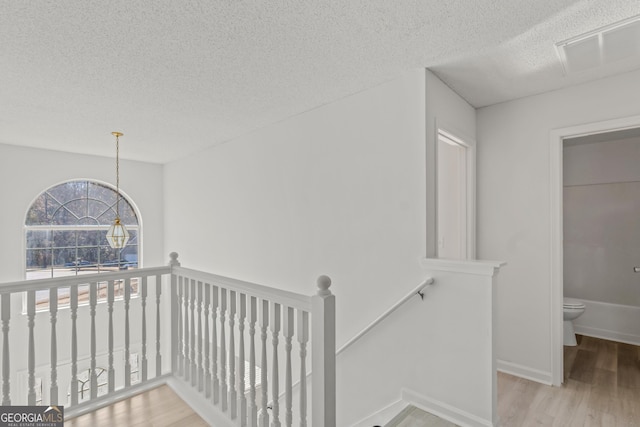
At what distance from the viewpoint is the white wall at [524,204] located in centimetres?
269

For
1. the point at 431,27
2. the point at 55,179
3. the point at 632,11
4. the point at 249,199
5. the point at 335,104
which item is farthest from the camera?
the point at 55,179

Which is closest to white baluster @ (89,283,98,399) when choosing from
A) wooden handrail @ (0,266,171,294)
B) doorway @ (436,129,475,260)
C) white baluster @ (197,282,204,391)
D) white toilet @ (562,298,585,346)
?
wooden handrail @ (0,266,171,294)

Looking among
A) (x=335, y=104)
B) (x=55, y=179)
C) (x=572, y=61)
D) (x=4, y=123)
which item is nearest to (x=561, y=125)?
(x=572, y=61)

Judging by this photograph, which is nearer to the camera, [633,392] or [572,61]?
[572,61]

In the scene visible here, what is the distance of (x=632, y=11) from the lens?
5.70 ft

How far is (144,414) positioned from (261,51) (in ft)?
8.24

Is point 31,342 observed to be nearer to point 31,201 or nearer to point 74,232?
point 31,201

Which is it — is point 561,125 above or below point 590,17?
below

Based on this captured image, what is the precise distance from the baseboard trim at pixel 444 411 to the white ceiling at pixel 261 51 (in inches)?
92.9

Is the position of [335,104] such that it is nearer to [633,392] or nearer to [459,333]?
[459,333]

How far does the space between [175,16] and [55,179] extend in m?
4.37

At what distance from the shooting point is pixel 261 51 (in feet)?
6.94

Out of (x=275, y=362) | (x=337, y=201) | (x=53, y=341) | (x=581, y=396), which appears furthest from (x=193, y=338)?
(x=581, y=396)

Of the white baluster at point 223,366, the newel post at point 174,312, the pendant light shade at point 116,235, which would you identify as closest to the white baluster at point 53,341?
the newel post at point 174,312
